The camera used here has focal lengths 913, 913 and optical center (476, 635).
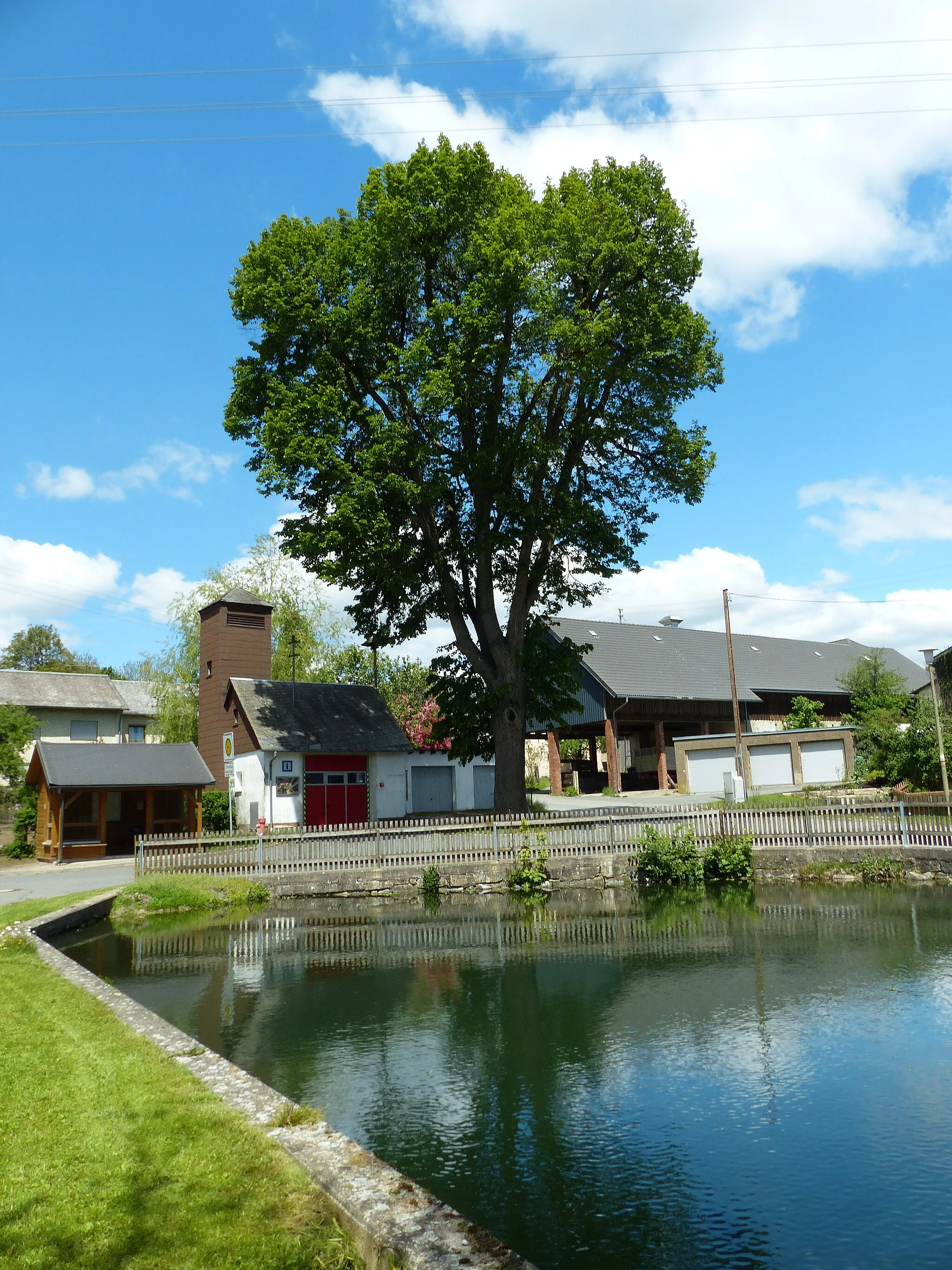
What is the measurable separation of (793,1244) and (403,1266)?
97.2 inches

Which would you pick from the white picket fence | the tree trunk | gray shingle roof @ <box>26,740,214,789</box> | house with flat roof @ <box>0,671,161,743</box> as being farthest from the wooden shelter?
house with flat roof @ <box>0,671,161,743</box>

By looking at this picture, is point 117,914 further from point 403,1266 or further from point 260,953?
point 403,1266

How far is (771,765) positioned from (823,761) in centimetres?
250

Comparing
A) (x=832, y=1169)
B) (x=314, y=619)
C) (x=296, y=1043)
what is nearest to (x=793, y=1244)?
(x=832, y=1169)

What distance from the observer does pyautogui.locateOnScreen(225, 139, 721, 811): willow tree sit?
2364cm

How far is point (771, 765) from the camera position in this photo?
149ft

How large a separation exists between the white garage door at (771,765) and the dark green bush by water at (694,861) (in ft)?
76.4

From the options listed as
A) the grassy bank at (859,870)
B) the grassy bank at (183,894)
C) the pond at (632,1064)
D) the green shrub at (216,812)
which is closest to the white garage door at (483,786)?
the green shrub at (216,812)

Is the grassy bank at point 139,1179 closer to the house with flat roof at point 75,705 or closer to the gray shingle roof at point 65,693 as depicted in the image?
the gray shingle roof at point 65,693

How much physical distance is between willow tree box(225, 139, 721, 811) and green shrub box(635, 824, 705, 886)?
13.0 ft

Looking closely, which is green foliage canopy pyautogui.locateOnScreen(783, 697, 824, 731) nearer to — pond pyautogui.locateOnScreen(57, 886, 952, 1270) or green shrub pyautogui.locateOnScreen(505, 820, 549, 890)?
green shrub pyautogui.locateOnScreen(505, 820, 549, 890)

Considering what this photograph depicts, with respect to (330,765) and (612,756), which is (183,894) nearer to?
(330,765)

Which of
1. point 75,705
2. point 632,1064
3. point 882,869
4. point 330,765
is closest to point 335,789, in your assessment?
point 330,765

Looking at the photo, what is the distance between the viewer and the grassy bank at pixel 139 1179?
14.6 feet
